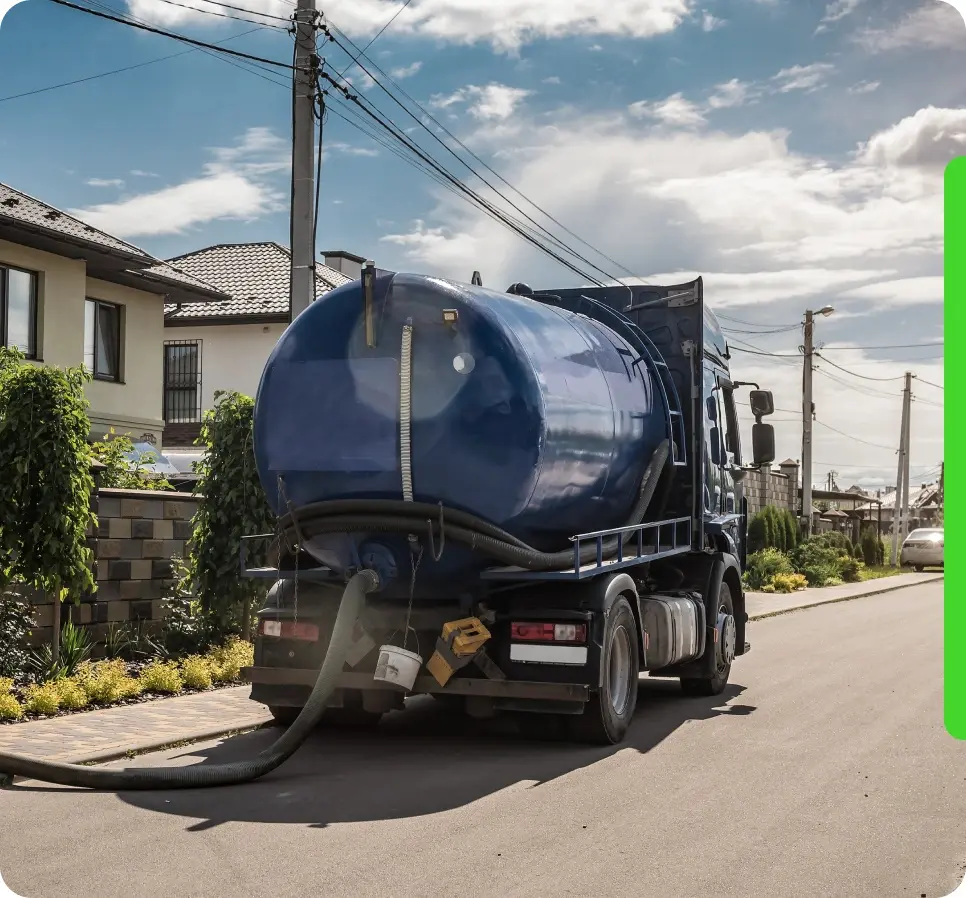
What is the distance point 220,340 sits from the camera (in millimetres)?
35469

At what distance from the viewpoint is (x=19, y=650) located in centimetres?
1145

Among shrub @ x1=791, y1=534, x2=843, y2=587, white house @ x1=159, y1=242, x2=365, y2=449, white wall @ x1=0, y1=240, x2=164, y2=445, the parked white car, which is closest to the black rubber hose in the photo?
white wall @ x1=0, y1=240, x2=164, y2=445

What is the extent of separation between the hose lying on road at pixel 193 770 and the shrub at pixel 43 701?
7.48ft

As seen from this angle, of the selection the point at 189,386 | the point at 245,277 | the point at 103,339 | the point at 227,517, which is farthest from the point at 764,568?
the point at 227,517

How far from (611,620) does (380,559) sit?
5.69ft

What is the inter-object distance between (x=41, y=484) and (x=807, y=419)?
1311 inches

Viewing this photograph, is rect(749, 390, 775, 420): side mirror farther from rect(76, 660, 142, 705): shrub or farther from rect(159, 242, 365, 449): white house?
rect(159, 242, 365, 449): white house

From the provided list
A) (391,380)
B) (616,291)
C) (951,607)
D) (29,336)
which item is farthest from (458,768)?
(29,336)

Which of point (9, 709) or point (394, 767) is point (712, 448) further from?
point (9, 709)

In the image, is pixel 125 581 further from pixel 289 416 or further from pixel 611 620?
pixel 611 620

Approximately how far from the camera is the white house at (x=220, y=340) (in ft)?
114

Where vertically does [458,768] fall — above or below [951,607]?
below

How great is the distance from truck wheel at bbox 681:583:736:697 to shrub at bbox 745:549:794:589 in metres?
19.2

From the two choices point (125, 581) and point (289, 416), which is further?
point (125, 581)
